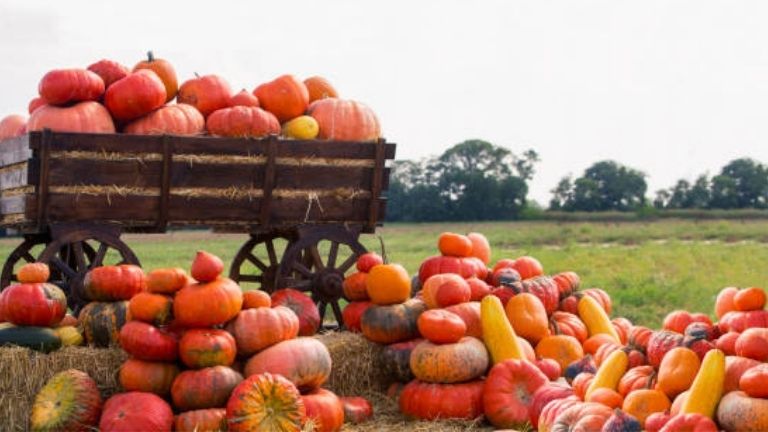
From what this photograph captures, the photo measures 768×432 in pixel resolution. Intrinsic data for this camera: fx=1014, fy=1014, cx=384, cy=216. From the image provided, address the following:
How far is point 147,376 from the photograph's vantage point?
6168mm

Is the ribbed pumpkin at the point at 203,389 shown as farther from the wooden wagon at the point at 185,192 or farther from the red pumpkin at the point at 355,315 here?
the wooden wagon at the point at 185,192

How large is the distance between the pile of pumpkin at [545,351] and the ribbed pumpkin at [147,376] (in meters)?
1.65

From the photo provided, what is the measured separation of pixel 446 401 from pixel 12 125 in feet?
15.6

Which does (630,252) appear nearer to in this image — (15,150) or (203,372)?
(15,150)

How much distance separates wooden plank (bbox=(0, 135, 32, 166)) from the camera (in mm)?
7707

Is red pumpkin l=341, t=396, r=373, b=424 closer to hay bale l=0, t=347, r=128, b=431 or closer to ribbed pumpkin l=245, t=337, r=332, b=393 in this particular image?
ribbed pumpkin l=245, t=337, r=332, b=393

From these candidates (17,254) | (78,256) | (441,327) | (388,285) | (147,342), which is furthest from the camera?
(17,254)

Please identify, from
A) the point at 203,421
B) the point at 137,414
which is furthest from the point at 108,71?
the point at 203,421

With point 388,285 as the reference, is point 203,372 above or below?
below

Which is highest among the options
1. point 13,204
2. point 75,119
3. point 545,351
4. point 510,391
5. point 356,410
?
point 75,119

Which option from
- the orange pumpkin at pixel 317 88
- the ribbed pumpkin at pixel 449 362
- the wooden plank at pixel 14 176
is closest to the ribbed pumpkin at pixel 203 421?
the ribbed pumpkin at pixel 449 362

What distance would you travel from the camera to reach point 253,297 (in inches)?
261

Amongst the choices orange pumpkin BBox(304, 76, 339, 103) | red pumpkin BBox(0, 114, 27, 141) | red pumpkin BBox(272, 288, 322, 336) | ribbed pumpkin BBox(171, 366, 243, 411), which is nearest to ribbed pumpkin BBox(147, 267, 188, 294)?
ribbed pumpkin BBox(171, 366, 243, 411)

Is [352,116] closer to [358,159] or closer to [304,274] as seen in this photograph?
[358,159]
